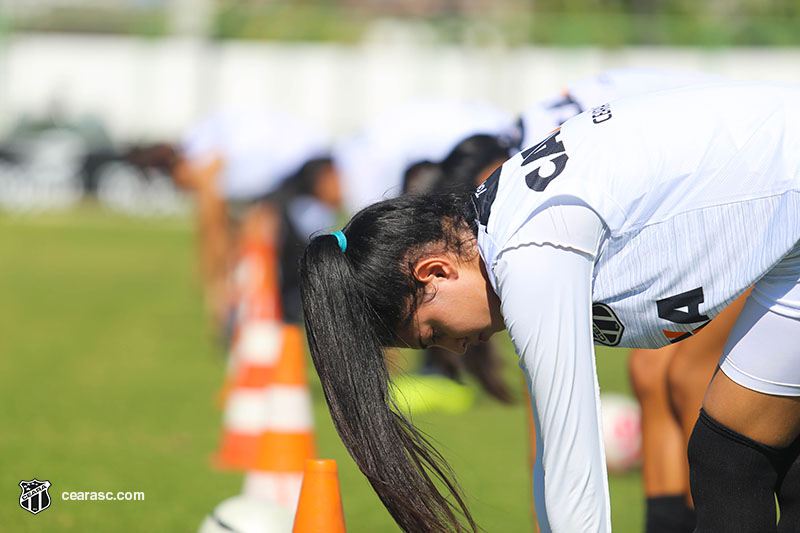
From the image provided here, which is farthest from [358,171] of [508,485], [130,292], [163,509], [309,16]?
[309,16]

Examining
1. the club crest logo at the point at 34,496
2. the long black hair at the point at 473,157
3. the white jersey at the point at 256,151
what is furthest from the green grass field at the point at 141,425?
the white jersey at the point at 256,151

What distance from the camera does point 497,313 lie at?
8.03 ft

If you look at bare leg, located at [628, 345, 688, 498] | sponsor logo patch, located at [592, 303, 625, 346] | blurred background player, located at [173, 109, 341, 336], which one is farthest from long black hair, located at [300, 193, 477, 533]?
blurred background player, located at [173, 109, 341, 336]

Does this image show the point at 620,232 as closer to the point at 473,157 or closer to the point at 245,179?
the point at 473,157

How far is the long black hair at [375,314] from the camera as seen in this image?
2.38 m

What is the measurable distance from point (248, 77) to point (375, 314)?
2775 cm

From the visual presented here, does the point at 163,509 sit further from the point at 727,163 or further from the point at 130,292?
the point at 130,292

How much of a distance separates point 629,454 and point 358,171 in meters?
2.58

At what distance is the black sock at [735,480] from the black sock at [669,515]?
0.88 metres

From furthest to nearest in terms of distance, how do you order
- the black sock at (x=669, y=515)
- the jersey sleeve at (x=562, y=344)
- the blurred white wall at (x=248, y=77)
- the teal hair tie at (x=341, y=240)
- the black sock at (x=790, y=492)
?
the blurred white wall at (x=248, y=77)
the black sock at (x=669, y=515)
the black sock at (x=790, y=492)
the teal hair tie at (x=341, y=240)
the jersey sleeve at (x=562, y=344)

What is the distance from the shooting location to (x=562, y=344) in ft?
6.97

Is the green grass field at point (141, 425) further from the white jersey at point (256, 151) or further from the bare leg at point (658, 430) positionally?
the white jersey at point (256, 151)

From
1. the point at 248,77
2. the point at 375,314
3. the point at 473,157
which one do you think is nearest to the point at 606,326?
the point at 375,314

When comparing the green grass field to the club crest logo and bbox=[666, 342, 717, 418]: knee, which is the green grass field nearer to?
the club crest logo
